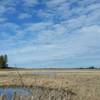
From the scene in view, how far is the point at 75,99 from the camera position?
647 inches

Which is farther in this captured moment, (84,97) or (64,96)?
(84,97)

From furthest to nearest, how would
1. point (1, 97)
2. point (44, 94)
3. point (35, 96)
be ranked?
point (44, 94), point (35, 96), point (1, 97)

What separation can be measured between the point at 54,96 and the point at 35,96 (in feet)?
3.00

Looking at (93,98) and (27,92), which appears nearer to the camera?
(27,92)

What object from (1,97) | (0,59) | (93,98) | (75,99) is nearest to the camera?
(1,97)

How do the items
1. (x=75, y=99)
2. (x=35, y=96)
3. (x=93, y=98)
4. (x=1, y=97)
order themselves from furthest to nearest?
(x=93, y=98)
(x=75, y=99)
(x=35, y=96)
(x=1, y=97)

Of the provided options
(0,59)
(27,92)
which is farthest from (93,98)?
(0,59)

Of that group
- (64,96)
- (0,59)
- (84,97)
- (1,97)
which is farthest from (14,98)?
(0,59)

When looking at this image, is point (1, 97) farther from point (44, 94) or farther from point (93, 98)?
point (93, 98)

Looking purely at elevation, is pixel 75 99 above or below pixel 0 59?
below

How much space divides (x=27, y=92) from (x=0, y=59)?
137 meters

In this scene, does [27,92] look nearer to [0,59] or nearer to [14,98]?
[14,98]

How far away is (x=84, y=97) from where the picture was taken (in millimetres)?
17781

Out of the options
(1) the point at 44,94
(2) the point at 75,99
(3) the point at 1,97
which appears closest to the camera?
(3) the point at 1,97
